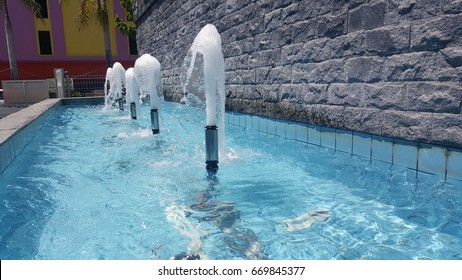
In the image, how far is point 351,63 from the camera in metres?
4.28

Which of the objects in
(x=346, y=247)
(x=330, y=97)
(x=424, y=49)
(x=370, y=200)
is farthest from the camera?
(x=330, y=97)

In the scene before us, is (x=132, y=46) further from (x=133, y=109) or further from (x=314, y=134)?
(x=314, y=134)

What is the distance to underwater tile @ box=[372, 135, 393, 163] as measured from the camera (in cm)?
388

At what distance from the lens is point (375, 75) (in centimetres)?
395

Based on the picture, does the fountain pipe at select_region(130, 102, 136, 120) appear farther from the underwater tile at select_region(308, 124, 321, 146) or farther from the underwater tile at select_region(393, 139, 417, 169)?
the underwater tile at select_region(393, 139, 417, 169)

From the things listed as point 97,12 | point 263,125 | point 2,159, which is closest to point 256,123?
point 263,125

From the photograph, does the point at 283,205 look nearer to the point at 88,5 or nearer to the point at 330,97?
the point at 330,97

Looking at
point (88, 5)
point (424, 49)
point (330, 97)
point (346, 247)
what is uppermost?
point (88, 5)

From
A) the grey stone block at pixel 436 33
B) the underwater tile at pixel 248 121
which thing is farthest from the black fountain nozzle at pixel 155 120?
the grey stone block at pixel 436 33

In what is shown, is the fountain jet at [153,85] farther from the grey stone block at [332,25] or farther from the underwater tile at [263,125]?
the grey stone block at [332,25]

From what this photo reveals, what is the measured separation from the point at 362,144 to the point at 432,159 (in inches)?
35.8

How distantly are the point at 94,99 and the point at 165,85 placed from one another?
3.03 meters
